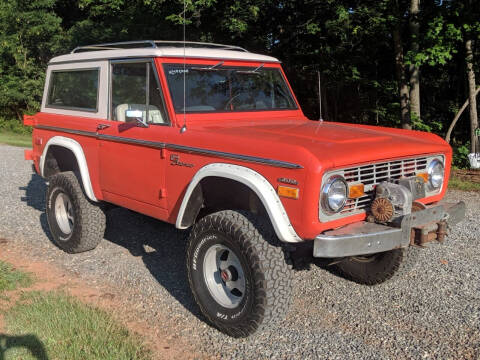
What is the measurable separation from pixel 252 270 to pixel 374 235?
826mm

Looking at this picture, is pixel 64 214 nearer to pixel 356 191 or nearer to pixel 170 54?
pixel 170 54

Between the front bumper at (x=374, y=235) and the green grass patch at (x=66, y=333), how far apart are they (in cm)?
138

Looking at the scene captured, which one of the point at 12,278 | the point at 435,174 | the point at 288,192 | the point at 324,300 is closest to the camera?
the point at 288,192

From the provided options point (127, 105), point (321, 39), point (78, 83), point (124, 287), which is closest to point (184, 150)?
point (127, 105)

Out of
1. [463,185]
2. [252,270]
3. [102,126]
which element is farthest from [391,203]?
[463,185]

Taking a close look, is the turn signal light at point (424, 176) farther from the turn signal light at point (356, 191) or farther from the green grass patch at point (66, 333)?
the green grass patch at point (66, 333)

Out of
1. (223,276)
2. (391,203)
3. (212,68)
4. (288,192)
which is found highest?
(212,68)

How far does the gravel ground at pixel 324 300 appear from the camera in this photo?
3.36 metres

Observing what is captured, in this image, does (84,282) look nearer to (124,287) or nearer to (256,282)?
(124,287)

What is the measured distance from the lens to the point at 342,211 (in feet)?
10.7

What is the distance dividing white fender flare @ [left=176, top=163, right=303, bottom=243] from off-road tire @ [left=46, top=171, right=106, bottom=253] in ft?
6.38

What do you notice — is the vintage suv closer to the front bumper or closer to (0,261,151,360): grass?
the front bumper

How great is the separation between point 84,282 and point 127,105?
5.45 feet

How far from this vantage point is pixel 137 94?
4328mm
